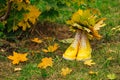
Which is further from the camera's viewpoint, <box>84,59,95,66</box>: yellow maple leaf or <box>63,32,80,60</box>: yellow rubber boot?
<box>63,32,80,60</box>: yellow rubber boot

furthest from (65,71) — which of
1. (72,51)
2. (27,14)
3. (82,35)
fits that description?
(27,14)

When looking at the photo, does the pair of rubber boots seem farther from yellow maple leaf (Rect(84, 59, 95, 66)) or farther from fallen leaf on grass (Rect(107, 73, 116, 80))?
fallen leaf on grass (Rect(107, 73, 116, 80))

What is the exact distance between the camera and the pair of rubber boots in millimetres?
4297

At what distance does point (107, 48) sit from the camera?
4590 mm

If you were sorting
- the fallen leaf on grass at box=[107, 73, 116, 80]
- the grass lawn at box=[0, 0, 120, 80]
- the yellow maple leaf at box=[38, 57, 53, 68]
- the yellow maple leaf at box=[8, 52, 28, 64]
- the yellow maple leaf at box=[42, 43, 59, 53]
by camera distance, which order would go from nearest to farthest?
the fallen leaf on grass at box=[107, 73, 116, 80], the grass lawn at box=[0, 0, 120, 80], the yellow maple leaf at box=[38, 57, 53, 68], the yellow maple leaf at box=[8, 52, 28, 64], the yellow maple leaf at box=[42, 43, 59, 53]

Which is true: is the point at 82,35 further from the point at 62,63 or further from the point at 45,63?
the point at 45,63

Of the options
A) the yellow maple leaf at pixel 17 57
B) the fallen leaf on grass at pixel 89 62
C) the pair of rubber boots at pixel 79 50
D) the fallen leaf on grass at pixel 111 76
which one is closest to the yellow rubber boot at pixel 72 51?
the pair of rubber boots at pixel 79 50

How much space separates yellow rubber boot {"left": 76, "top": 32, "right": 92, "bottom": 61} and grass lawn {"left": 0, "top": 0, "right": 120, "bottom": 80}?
0.07m

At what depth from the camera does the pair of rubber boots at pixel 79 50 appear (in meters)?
4.30

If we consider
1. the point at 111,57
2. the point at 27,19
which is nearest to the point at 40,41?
the point at 27,19

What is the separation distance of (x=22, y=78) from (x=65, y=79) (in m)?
0.41

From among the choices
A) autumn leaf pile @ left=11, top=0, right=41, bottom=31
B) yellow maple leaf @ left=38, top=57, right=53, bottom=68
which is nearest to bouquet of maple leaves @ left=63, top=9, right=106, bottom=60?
yellow maple leaf @ left=38, top=57, right=53, bottom=68

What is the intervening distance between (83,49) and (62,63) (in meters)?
0.28

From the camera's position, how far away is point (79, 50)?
4340 mm
